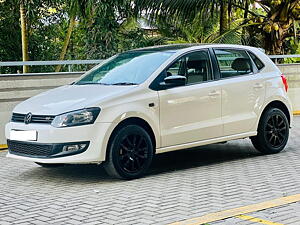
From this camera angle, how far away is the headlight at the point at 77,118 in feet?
23.0

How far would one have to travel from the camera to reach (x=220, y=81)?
8.32 meters

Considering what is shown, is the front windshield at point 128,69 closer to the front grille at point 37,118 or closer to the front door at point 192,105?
the front door at point 192,105

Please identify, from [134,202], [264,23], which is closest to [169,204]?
[134,202]

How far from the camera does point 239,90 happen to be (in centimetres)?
848

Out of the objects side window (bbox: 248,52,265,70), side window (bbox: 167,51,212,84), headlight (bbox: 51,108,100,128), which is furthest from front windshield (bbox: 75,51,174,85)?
side window (bbox: 248,52,265,70)

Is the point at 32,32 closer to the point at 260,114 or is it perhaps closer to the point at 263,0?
the point at 263,0

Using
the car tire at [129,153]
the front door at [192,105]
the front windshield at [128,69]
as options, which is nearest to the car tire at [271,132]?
the front door at [192,105]

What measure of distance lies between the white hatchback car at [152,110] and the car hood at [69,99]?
0.01 meters

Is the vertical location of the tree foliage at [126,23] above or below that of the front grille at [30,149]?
above

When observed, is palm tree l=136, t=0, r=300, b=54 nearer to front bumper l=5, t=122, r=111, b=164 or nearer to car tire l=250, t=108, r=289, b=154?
car tire l=250, t=108, r=289, b=154

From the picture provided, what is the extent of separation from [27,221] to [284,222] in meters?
2.38

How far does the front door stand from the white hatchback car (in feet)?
0.04

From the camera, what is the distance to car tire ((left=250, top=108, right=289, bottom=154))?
29.1 ft

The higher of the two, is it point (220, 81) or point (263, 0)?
point (263, 0)
